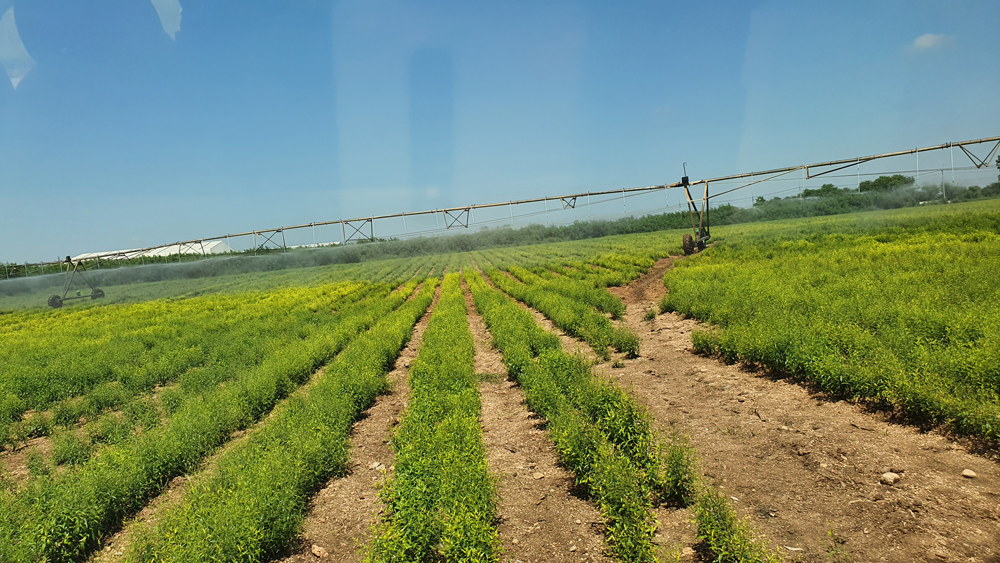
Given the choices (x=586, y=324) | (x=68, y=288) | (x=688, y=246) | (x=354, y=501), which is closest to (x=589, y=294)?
(x=586, y=324)

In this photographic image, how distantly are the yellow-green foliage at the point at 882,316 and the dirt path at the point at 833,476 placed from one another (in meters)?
0.51

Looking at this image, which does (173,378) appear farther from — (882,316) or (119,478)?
(882,316)

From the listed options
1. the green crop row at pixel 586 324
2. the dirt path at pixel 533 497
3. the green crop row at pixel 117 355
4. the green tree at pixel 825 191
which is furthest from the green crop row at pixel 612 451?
the green tree at pixel 825 191

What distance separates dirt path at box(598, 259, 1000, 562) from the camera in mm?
4371

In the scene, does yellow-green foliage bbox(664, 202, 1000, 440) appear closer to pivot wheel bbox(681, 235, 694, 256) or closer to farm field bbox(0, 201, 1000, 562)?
farm field bbox(0, 201, 1000, 562)

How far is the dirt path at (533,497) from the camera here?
5070 millimetres

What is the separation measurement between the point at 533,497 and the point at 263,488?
10.7 ft

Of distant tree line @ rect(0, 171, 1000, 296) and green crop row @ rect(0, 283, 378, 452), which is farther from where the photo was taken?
distant tree line @ rect(0, 171, 1000, 296)

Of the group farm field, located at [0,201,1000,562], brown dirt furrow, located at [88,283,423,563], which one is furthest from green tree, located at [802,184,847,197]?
brown dirt furrow, located at [88,283,423,563]

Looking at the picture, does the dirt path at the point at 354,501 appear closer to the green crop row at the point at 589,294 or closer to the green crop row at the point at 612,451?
the green crop row at the point at 612,451

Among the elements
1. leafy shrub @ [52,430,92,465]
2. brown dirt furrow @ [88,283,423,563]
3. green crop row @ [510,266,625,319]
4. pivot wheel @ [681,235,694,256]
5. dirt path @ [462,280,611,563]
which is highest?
pivot wheel @ [681,235,694,256]

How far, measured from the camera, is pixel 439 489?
5355 mm

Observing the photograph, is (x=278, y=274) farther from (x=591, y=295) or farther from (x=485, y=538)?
(x=485, y=538)

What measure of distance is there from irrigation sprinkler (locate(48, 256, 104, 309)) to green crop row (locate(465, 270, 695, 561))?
46.4m
